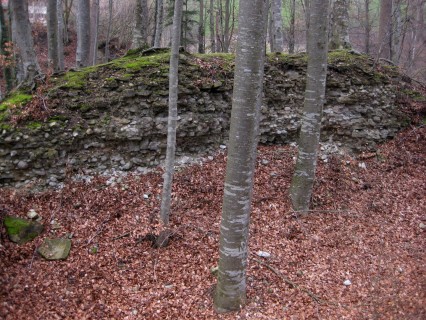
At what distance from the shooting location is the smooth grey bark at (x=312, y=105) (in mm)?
6695

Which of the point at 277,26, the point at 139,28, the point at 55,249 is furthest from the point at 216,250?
the point at 277,26

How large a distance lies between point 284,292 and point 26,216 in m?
4.85

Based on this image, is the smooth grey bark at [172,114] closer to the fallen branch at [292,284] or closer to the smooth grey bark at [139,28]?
the fallen branch at [292,284]

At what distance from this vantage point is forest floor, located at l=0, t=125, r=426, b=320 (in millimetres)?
5145

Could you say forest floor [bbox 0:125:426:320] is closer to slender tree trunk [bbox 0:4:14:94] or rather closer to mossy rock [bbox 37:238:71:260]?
mossy rock [bbox 37:238:71:260]

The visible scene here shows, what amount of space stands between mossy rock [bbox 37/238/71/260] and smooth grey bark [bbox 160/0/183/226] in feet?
5.87

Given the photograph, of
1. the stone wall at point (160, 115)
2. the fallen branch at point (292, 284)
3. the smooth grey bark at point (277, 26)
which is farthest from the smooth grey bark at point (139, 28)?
the fallen branch at point (292, 284)

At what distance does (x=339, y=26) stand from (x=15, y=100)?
9115 mm

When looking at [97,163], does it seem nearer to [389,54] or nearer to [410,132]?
[410,132]

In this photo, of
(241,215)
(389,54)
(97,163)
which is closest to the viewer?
(241,215)

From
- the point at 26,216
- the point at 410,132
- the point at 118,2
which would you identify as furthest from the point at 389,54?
the point at 118,2

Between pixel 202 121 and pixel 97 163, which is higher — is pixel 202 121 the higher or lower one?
the higher one

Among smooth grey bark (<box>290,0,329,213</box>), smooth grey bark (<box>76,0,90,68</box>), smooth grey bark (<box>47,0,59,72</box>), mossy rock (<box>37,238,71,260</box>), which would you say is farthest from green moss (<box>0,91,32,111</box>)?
smooth grey bark (<box>290,0,329,213</box>)

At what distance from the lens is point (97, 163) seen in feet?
25.2
